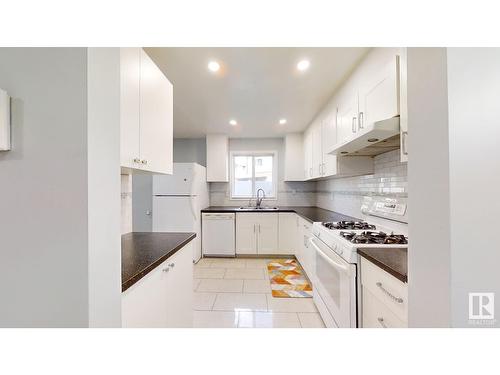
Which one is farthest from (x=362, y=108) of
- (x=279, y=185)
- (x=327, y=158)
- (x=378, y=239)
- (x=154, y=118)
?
(x=279, y=185)

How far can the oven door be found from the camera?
1.40m

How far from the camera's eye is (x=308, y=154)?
3.82m

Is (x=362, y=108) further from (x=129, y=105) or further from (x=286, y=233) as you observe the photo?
(x=286, y=233)

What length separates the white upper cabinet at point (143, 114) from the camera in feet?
3.56

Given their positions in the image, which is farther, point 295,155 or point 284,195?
point 284,195

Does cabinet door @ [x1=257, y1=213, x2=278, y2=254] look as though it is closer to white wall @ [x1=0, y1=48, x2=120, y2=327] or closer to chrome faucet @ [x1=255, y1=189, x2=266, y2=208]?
chrome faucet @ [x1=255, y1=189, x2=266, y2=208]

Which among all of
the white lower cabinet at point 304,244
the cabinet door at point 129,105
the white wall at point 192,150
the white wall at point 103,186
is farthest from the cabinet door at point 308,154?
the white wall at point 103,186

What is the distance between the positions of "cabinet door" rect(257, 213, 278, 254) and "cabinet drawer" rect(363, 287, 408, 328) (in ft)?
8.64

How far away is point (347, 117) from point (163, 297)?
221 centimetres

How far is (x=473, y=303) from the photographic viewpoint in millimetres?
511

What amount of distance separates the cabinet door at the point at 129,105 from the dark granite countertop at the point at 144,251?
20.4 inches
